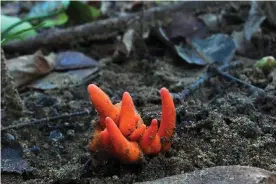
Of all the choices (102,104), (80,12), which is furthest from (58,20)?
(102,104)

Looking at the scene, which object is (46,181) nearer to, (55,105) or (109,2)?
(55,105)

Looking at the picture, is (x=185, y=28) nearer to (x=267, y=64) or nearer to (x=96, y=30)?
(x=96, y=30)

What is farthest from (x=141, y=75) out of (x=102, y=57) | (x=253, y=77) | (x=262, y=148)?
(x=262, y=148)

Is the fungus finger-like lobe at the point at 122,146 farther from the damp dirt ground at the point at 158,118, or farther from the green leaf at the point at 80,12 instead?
the green leaf at the point at 80,12

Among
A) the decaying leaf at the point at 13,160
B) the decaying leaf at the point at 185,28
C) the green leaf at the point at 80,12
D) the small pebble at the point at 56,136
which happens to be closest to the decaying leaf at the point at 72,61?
the green leaf at the point at 80,12

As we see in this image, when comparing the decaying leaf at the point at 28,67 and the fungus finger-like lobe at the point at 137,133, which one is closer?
the fungus finger-like lobe at the point at 137,133

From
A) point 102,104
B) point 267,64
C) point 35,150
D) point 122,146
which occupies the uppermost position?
point 102,104
